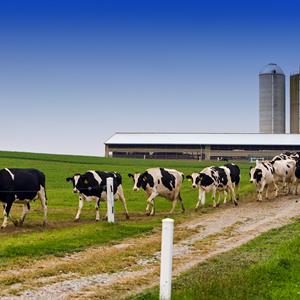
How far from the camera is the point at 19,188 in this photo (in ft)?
70.3

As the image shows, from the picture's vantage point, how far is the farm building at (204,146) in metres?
101

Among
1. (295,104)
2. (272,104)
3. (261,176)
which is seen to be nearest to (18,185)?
(261,176)

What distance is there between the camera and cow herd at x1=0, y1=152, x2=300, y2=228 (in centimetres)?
2141

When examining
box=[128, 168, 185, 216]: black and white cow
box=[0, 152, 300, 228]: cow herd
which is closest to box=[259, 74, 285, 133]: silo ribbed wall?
box=[0, 152, 300, 228]: cow herd

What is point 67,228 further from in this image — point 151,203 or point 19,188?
point 151,203

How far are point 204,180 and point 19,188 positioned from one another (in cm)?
1154

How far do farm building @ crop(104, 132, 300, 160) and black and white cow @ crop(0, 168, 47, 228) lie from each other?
8011 cm

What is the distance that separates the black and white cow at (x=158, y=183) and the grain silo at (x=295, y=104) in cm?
8898

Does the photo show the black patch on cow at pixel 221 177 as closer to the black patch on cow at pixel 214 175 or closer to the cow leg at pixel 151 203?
the black patch on cow at pixel 214 175

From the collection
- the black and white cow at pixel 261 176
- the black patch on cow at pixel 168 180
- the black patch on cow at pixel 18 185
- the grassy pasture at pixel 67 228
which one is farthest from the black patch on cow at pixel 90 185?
the black and white cow at pixel 261 176

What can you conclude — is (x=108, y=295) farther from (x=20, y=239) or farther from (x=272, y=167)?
(x=272, y=167)

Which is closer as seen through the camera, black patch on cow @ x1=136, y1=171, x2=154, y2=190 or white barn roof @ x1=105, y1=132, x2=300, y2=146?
black patch on cow @ x1=136, y1=171, x2=154, y2=190

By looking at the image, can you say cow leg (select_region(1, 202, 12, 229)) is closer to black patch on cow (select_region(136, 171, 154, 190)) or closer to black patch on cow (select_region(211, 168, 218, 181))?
black patch on cow (select_region(136, 171, 154, 190))

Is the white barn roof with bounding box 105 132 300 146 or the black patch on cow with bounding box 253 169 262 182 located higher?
the white barn roof with bounding box 105 132 300 146
